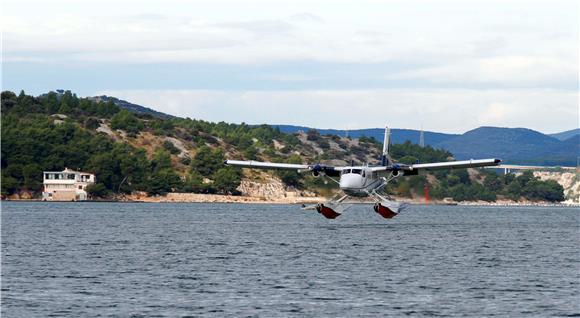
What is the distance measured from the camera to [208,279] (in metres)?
51.6

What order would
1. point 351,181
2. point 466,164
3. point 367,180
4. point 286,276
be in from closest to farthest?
1. point 286,276
2. point 351,181
3. point 367,180
4. point 466,164

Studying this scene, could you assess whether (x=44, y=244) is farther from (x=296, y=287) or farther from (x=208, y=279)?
(x=296, y=287)

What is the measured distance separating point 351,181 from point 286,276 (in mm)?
35951

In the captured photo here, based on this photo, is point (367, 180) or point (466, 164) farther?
point (466, 164)

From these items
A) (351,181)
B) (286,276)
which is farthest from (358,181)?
Result: (286,276)

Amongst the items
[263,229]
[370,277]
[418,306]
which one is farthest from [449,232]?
[418,306]

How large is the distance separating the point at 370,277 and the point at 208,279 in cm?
808

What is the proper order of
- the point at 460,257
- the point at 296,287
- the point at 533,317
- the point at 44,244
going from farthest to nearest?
the point at 44,244, the point at 460,257, the point at 296,287, the point at 533,317

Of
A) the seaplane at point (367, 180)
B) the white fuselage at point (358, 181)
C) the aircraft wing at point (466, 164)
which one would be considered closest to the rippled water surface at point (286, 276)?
the white fuselage at point (358, 181)

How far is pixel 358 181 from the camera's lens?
292ft

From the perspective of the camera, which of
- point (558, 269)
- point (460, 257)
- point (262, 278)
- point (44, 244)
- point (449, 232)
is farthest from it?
point (449, 232)

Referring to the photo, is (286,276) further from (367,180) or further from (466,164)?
(466,164)

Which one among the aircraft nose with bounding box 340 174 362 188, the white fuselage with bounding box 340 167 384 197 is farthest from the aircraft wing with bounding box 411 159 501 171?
the aircraft nose with bounding box 340 174 362 188

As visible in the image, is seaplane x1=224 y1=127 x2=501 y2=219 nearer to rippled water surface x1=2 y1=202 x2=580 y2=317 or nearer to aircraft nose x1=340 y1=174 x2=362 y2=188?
aircraft nose x1=340 y1=174 x2=362 y2=188
